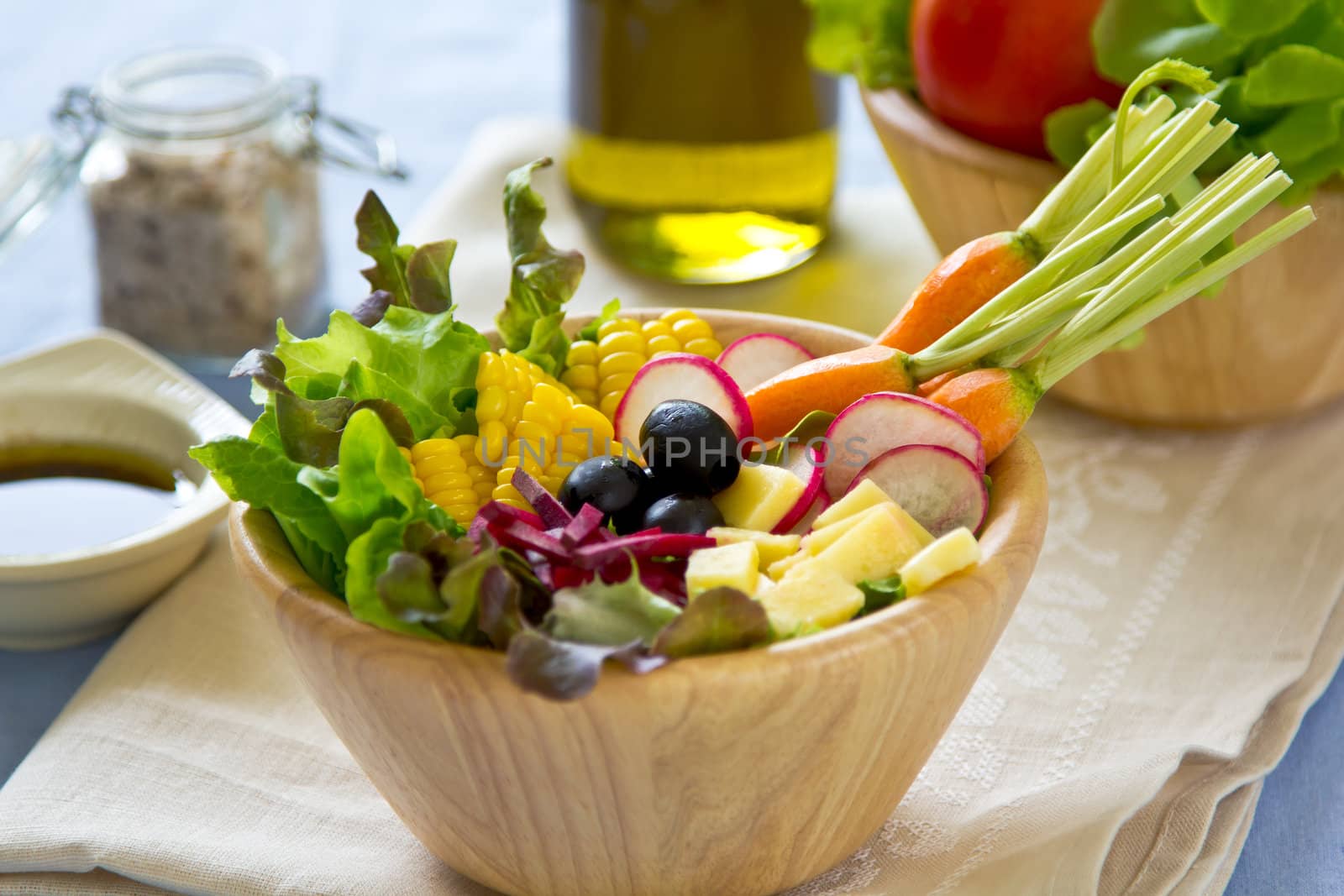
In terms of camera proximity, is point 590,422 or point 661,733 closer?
point 661,733

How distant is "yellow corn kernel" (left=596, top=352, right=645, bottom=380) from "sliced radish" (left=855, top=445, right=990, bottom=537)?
159 millimetres

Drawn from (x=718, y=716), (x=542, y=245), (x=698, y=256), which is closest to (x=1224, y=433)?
(x=698, y=256)

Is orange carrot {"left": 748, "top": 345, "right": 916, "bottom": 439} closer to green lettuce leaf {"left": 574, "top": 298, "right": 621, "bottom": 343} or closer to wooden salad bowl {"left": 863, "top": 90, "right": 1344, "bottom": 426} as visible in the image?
green lettuce leaf {"left": 574, "top": 298, "right": 621, "bottom": 343}

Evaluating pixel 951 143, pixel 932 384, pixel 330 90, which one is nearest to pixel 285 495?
pixel 932 384

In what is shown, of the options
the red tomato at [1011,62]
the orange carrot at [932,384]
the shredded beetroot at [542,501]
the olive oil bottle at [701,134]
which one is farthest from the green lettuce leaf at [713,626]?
the olive oil bottle at [701,134]

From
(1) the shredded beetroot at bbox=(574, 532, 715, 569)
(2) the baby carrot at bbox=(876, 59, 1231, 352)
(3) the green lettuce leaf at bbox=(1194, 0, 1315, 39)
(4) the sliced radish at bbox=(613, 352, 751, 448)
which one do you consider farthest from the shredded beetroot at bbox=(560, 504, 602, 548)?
(3) the green lettuce leaf at bbox=(1194, 0, 1315, 39)

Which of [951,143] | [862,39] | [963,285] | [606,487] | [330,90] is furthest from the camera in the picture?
[330,90]

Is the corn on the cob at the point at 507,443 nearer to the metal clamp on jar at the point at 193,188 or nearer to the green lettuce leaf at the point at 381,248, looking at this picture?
the green lettuce leaf at the point at 381,248

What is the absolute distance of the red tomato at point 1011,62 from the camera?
93 centimetres

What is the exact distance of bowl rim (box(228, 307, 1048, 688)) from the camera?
53cm

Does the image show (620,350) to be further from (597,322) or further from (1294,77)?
(1294,77)

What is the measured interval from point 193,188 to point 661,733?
Result: 74 cm

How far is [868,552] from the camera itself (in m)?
0.58

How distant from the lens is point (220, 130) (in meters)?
1.10
